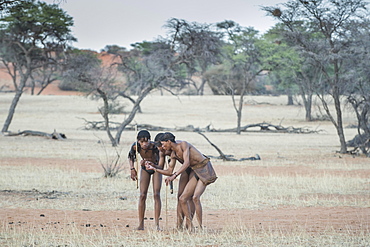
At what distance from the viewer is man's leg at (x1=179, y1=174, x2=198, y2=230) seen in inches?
349

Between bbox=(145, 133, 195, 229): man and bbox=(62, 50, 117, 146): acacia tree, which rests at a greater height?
bbox=(62, 50, 117, 146): acacia tree

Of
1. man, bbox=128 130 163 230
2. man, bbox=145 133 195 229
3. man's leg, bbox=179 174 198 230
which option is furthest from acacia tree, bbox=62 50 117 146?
man's leg, bbox=179 174 198 230

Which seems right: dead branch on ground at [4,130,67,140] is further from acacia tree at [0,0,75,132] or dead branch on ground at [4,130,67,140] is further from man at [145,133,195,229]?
man at [145,133,195,229]

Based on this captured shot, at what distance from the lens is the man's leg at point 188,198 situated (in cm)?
888

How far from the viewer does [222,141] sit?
34.3 m

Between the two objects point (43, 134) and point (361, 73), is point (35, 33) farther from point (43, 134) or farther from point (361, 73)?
point (361, 73)

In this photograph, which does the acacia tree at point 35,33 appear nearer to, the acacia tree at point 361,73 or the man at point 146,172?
the acacia tree at point 361,73

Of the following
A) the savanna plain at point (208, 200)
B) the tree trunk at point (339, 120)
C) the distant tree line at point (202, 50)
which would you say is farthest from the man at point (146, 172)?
the tree trunk at point (339, 120)

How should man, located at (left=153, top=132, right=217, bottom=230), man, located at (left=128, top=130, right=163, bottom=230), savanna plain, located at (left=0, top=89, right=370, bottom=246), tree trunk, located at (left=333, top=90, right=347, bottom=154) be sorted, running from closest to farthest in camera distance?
savanna plain, located at (left=0, top=89, right=370, bottom=246), man, located at (left=153, top=132, right=217, bottom=230), man, located at (left=128, top=130, right=163, bottom=230), tree trunk, located at (left=333, top=90, right=347, bottom=154)

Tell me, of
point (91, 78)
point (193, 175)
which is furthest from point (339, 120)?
point (193, 175)

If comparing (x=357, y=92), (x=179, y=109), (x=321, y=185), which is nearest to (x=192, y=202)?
(x=321, y=185)

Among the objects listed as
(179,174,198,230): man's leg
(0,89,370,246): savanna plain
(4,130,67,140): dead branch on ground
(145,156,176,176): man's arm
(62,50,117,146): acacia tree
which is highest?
(62,50,117,146): acacia tree

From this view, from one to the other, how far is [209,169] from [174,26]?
64.8 ft

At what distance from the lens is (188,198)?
29.4 ft
